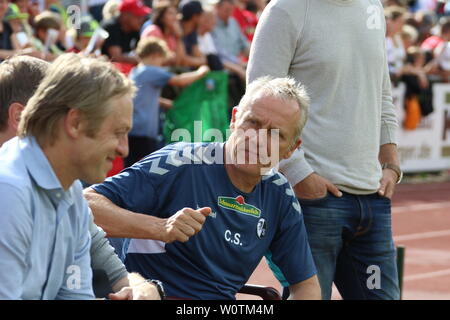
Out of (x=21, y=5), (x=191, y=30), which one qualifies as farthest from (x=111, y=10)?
(x=21, y=5)

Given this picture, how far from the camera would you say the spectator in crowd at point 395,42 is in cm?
1437

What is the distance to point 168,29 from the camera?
1128cm

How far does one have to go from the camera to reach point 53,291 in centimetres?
269

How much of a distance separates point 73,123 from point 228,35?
1025 centimetres

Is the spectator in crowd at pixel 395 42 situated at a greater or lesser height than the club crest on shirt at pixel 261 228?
lesser

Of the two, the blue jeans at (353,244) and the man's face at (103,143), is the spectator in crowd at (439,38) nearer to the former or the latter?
the blue jeans at (353,244)

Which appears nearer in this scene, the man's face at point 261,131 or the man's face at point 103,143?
the man's face at point 103,143

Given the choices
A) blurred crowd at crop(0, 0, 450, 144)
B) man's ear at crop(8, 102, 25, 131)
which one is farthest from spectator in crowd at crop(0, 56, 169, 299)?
blurred crowd at crop(0, 0, 450, 144)

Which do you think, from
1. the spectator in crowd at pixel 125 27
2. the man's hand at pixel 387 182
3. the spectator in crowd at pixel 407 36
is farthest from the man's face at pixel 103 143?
the spectator in crowd at pixel 407 36

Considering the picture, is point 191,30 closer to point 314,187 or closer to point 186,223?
point 314,187

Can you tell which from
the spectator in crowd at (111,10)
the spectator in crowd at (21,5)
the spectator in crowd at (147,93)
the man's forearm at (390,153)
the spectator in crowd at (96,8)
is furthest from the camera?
the spectator in crowd at (96,8)

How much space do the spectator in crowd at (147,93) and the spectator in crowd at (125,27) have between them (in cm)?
79

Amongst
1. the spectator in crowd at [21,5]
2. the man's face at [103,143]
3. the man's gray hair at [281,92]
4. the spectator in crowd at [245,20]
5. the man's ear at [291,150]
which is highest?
the man's face at [103,143]
